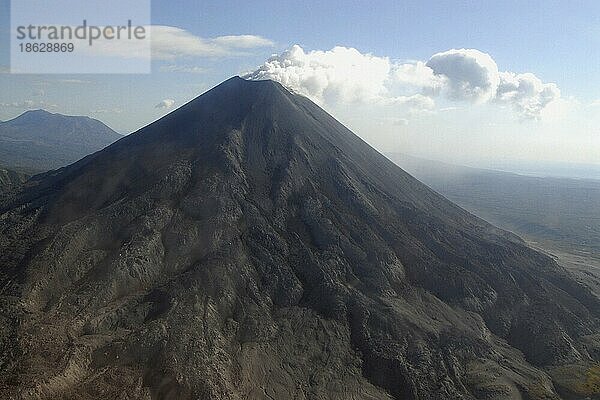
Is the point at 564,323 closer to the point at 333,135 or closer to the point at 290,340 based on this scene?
→ the point at 290,340

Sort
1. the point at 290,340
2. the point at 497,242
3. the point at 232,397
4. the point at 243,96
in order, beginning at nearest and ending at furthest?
1. the point at 232,397
2. the point at 290,340
3. the point at 497,242
4. the point at 243,96

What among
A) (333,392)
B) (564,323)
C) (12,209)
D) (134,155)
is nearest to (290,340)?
(333,392)

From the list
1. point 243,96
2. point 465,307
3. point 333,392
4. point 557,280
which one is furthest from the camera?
point 243,96

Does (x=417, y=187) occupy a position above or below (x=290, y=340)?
above

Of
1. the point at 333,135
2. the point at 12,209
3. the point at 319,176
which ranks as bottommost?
the point at 12,209

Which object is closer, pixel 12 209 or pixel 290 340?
pixel 290 340

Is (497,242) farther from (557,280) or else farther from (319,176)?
(319,176)

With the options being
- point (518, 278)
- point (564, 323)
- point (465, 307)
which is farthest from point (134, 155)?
point (564, 323)
